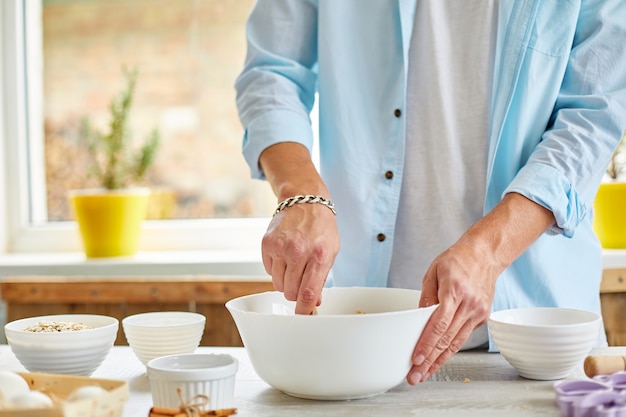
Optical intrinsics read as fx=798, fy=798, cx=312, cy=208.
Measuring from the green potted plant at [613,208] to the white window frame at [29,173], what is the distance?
3.45 ft

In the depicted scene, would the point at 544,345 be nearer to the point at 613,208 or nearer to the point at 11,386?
the point at 11,386

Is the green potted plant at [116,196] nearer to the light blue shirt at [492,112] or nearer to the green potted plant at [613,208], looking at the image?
the light blue shirt at [492,112]

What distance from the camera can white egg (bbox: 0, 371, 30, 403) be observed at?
90cm

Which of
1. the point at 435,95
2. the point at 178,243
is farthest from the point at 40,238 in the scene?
the point at 435,95

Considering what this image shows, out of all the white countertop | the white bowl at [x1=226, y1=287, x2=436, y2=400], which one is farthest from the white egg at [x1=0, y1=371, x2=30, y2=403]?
the white bowl at [x1=226, y1=287, x2=436, y2=400]

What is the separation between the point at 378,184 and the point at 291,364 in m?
0.55

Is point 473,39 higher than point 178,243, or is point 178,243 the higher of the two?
point 473,39

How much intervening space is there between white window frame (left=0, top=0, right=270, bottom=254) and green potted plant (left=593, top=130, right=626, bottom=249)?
1053 mm

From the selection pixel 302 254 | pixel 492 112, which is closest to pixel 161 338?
pixel 302 254

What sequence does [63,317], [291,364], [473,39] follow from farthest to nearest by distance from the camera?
[473,39] → [63,317] → [291,364]

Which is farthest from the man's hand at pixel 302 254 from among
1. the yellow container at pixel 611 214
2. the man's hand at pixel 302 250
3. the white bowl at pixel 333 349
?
the yellow container at pixel 611 214

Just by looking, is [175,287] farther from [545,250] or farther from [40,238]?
[545,250]

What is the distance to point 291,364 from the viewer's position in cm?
103

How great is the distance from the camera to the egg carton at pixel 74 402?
0.82m
